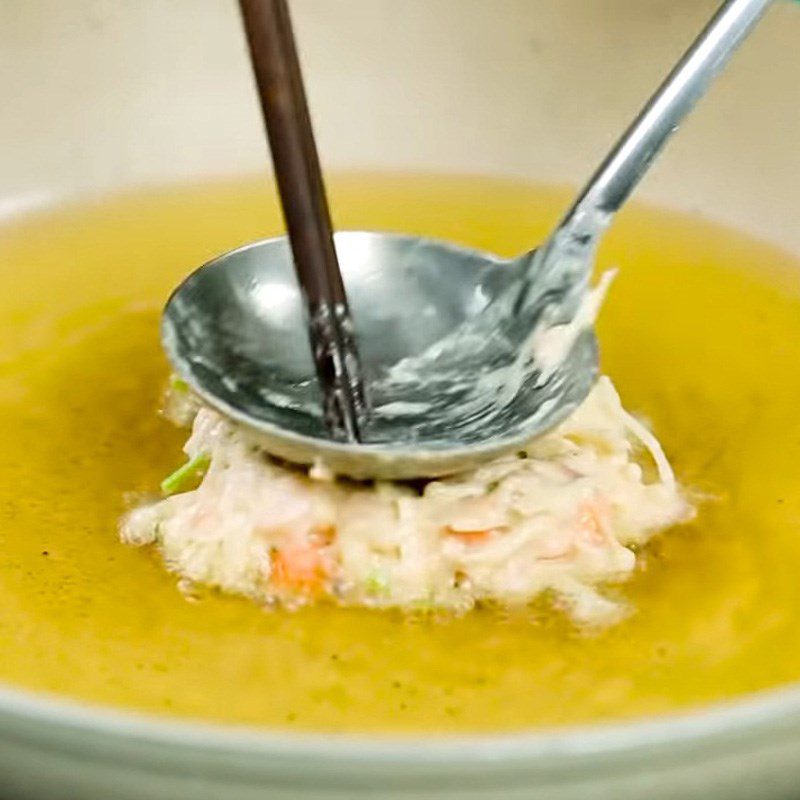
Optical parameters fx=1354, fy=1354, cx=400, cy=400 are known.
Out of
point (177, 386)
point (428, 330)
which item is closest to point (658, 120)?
point (428, 330)

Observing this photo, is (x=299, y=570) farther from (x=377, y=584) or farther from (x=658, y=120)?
(x=658, y=120)

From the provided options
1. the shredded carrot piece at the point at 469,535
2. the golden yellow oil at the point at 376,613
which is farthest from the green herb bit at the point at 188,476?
the shredded carrot piece at the point at 469,535

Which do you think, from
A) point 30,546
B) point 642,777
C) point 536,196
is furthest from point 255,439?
point 536,196

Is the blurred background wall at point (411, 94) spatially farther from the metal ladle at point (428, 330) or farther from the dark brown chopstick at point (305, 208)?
the dark brown chopstick at point (305, 208)

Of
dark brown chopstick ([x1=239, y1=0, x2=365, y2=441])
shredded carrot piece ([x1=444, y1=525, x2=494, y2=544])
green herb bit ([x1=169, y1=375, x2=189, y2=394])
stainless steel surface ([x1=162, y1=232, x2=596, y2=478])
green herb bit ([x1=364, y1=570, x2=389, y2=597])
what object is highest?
dark brown chopstick ([x1=239, y1=0, x2=365, y2=441])

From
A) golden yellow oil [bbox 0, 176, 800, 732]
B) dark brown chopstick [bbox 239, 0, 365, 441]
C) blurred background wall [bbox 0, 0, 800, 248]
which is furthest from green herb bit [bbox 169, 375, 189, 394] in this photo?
blurred background wall [bbox 0, 0, 800, 248]

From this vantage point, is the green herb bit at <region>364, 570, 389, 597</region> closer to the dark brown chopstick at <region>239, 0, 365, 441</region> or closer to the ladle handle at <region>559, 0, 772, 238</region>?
the dark brown chopstick at <region>239, 0, 365, 441</region>

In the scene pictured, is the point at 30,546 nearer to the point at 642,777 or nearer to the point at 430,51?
the point at 642,777
